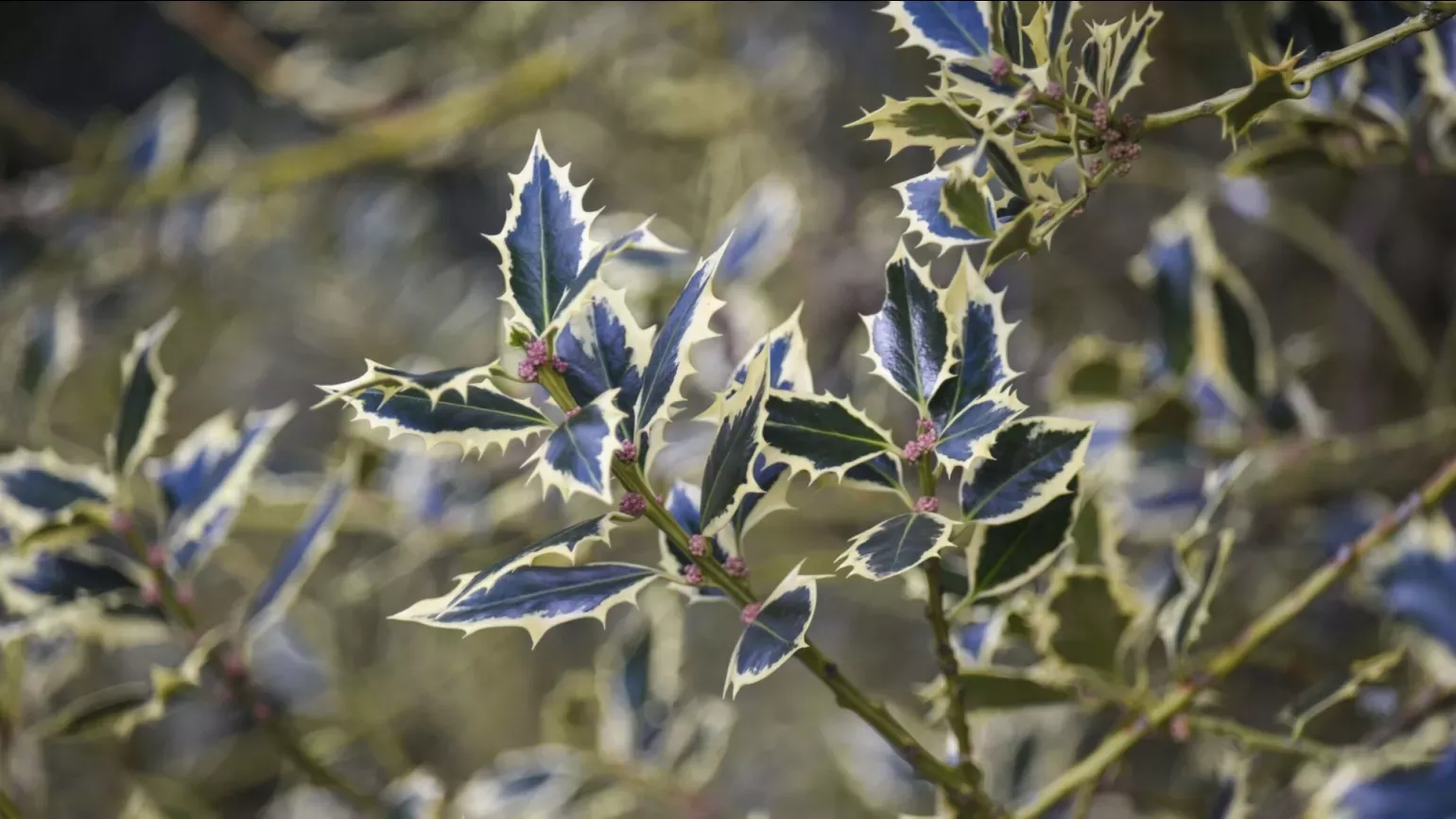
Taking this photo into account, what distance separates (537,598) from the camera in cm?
41

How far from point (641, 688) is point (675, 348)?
0.45 m

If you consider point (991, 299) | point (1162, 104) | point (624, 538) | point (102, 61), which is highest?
point (102, 61)

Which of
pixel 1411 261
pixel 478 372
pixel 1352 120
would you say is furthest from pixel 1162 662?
pixel 478 372

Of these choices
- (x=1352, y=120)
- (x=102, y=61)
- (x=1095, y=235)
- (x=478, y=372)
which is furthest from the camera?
(x=102, y=61)

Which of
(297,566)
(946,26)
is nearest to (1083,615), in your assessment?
(946,26)

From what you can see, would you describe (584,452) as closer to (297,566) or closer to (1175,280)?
(297,566)

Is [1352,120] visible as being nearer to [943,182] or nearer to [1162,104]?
[943,182]

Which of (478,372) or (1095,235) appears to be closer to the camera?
(478,372)

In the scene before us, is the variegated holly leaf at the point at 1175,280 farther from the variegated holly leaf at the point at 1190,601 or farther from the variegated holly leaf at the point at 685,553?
the variegated holly leaf at the point at 685,553

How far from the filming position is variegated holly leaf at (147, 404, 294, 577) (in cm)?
67

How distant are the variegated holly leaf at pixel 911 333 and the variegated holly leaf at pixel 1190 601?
195mm

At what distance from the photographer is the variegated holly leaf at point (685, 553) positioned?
426 mm

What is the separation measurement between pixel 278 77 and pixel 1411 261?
132 centimetres

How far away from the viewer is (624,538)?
997 millimetres
